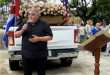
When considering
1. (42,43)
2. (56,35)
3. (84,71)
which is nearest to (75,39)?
(56,35)

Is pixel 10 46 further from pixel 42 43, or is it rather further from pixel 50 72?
pixel 42 43

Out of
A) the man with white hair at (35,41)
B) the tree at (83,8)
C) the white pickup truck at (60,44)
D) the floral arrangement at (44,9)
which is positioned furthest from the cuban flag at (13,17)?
the tree at (83,8)

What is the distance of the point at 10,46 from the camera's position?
568 centimetres

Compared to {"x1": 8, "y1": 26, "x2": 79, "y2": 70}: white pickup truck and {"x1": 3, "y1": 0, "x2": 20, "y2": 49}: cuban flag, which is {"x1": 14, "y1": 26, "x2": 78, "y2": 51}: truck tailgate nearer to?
{"x1": 8, "y1": 26, "x2": 79, "y2": 70}: white pickup truck

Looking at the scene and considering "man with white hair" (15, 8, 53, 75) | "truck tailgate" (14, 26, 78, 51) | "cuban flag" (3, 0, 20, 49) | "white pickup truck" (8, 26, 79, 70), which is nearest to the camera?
"man with white hair" (15, 8, 53, 75)

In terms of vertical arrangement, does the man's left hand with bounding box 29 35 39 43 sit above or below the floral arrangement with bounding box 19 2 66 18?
below

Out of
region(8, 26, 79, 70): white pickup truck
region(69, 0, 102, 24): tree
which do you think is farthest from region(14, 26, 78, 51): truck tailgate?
region(69, 0, 102, 24): tree

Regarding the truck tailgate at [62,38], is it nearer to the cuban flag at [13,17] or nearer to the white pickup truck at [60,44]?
the white pickup truck at [60,44]

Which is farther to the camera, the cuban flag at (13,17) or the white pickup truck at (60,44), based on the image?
the cuban flag at (13,17)

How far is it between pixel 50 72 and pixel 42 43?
2.57 meters

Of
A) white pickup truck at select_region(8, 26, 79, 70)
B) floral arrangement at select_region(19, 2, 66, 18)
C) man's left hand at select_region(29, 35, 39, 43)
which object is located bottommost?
white pickup truck at select_region(8, 26, 79, 70)

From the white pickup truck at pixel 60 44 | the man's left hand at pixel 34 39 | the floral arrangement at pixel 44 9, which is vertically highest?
the floral arrangement at pixel 44 9

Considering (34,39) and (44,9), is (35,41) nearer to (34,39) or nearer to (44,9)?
(34,39)

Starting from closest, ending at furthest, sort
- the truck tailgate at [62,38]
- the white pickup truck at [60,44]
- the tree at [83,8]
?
the white pickup truck at [60,44], the truck tailgate at [62,38], the tree at [83,8]
